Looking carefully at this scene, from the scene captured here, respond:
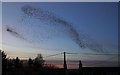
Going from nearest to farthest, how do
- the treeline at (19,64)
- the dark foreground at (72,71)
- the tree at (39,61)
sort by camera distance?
the dark foreground at (72,71) < the treeline at (19,64) < the tree at (39,61)

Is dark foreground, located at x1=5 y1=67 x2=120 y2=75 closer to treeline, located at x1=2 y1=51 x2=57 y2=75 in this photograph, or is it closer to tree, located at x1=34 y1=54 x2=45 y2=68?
treeline, located at x1=2 y1=51 x2=57 y2=75

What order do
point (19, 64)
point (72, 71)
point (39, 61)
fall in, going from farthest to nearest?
point (39, 61)
point (19, 64)
point (72, 71)

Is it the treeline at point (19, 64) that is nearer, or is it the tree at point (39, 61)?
the treeline at point (19, 64)

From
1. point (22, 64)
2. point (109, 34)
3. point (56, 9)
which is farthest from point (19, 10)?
point (109, 34)

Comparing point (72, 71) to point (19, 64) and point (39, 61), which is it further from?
point (39, 61)

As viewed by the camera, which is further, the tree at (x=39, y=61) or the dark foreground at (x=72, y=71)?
the tree at (x=39, y=61)

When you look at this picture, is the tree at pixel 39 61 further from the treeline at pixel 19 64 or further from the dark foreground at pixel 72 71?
the dark foreground at pixel 72 71

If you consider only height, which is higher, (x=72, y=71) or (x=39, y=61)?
(x=39, y=61)

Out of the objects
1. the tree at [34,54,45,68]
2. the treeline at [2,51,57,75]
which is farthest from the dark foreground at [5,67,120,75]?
the tree at [34,54,45,68]

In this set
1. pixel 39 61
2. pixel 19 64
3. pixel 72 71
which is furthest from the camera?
pixel 39 61

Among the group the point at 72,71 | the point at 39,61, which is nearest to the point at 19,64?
the point at 39,61

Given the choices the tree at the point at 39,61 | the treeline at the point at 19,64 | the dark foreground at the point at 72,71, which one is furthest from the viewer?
the tree at the point at 39,61

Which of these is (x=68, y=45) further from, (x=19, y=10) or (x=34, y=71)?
(x=19, y=10)

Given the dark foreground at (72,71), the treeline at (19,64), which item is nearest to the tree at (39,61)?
the treeline at (19,64)
